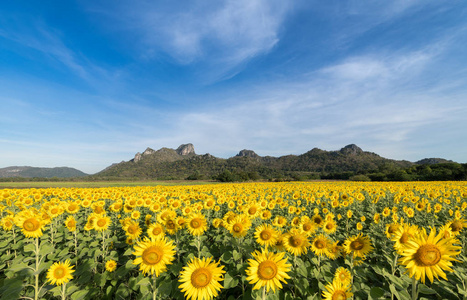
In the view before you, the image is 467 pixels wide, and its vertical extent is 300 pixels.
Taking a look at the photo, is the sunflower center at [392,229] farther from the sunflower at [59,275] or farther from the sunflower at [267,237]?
the sunflower at [59,275]

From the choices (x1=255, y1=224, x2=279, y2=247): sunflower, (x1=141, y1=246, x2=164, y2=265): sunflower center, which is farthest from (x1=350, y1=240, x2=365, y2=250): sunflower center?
(x1=141, y1=246, x2=164, y2=265): sunflower center

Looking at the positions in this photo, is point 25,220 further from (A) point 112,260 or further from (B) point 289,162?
(B) point 289,162

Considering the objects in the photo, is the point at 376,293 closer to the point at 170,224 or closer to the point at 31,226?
the point at 170,224

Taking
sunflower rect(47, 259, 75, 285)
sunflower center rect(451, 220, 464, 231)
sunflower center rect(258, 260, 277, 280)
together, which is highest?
sunflower center rect(451, 220, 464, 231)

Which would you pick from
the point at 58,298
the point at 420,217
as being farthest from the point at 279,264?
the point at 420,217

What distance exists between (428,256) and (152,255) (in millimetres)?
3647

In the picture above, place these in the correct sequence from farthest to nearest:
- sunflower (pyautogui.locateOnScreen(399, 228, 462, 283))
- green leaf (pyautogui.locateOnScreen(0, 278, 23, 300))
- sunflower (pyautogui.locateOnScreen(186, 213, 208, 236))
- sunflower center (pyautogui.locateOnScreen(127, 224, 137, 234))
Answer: sunflower center (pyautogui.locateOnScreen(127, 224, 137, 234)), sunflower (pyautogui.locateOnScreen(186, 213, 208, 236)), green leaf (pyautogui.locateOnScreen(0, 278, 23, 300)), sunflower (pyautogui.locateOnScreen(399, 228, 462, 283))

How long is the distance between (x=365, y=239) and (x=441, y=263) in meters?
2.04

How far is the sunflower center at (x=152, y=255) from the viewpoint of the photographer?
2.96 metres

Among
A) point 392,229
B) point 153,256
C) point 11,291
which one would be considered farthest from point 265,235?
point 11,291

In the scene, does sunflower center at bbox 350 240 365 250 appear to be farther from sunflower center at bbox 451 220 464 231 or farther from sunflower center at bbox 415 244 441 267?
sunflower center at bbox 451 220 464 231

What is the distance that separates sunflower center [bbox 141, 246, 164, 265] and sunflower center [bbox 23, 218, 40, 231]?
3217 mm

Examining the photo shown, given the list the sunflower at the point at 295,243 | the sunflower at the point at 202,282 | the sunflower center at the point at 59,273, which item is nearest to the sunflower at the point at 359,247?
the sunflower at the point at 295,243

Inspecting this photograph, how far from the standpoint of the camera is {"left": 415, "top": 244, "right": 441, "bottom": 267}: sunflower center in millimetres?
2342
